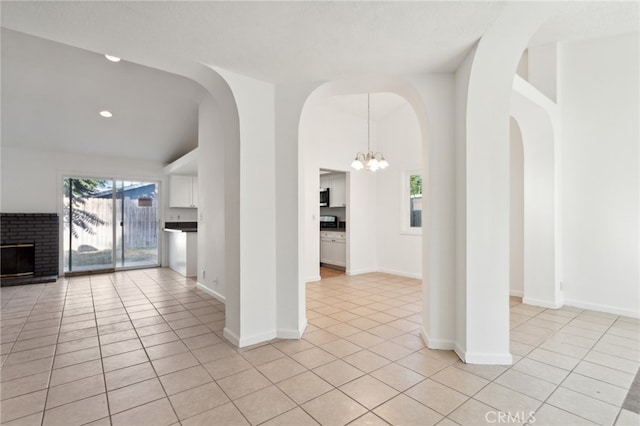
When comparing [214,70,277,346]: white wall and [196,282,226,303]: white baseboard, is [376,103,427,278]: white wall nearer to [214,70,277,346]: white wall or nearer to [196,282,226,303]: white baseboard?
[196,282,226,303]: white baseboard

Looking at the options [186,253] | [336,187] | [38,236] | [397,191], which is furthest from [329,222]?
[38,236]

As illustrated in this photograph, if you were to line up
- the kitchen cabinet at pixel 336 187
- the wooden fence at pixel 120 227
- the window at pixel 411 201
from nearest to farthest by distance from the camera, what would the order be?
1. the window at pixel 411 201
2. the wooden fence at pixel 120 227
3. the kitchen cabinet at pixel 336 187

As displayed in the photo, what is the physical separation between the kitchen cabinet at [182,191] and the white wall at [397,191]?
4403 mm

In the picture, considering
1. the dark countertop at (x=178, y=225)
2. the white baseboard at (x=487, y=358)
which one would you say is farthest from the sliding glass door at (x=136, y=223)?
the white baseboard at (x=487, y=358)

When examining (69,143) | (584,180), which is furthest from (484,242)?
(69,143)

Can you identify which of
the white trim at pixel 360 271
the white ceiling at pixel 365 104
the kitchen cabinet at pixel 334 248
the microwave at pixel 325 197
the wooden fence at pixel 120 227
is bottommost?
the white trim at pixel 360 271

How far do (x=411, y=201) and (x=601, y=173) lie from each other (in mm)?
2840

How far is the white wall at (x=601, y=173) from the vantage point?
138 inches

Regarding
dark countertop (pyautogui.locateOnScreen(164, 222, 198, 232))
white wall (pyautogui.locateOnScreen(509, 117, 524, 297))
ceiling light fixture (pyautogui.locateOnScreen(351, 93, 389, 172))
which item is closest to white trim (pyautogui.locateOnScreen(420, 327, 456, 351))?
white wall (pyautogui.locateOnScreen(509, 117, 524, 297))

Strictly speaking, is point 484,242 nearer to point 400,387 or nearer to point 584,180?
point 400,387

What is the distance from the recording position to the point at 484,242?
2.41 meters

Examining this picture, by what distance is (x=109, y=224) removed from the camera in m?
6.68

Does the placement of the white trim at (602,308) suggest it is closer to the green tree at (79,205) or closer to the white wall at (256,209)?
the white wall at (256,209)

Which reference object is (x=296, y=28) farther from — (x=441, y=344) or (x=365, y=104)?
(x=365, y=104)
